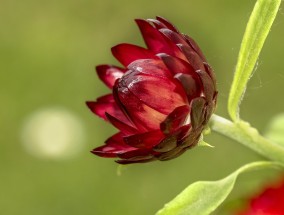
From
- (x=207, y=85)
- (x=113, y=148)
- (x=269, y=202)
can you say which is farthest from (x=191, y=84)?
(x=269, y=202)

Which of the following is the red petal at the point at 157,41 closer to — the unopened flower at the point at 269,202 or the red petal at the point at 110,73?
the red petal at the point at 110,73

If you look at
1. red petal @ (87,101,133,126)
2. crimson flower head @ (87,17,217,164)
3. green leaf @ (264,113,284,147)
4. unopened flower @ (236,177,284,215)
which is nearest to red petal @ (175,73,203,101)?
crimson flower head @ (87,17,217,164)

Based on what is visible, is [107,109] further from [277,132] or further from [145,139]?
[277,132]

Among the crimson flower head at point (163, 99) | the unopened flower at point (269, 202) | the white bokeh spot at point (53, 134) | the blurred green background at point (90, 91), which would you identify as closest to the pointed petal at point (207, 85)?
the crimson flower head at point (163, 99)

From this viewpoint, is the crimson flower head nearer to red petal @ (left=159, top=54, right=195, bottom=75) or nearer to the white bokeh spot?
red petal @ (left=159, top=54, right=195, bottom=75)

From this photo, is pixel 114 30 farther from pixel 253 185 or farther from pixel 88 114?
pixel 253 185
